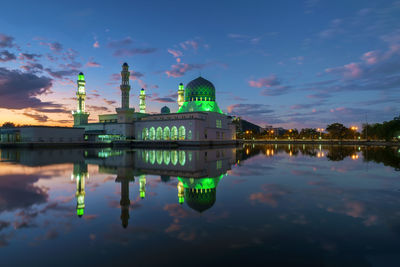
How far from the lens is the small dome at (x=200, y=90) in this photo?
61.2 meters

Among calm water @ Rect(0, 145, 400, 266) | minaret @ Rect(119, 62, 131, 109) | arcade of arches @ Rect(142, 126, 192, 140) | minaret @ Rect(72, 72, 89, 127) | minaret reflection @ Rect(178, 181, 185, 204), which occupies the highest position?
minaret @ Rect(119, 62, 131, 109)

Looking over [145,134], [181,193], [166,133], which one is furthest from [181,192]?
[145,134]

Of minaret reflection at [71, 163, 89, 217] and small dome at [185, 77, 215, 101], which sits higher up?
small dome at [185, 77, 215, 101]

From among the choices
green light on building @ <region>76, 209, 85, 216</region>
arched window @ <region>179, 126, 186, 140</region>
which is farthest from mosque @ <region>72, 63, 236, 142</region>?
green light on building @ <region>76, 209, 85, 216</region>

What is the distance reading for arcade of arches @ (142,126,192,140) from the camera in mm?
55338

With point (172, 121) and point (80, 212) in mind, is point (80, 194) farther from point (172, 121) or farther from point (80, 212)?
point (172, 121)

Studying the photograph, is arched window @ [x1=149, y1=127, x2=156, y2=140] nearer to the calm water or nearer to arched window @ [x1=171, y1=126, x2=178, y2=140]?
arched window @ [x1=171, y1=126, x2=178, y2=140]

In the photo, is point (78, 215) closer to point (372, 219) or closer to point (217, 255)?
point (217, 255)

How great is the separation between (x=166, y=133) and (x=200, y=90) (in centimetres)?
1273

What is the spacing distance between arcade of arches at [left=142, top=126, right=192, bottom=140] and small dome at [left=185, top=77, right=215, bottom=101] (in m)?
9.41

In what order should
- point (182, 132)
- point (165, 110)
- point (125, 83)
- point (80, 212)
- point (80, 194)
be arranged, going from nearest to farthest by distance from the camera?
point (80, 212) < point (80, 194) < point (182, 132) < point (125, 83) < point (165, 110)

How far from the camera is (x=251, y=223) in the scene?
18.3 feet

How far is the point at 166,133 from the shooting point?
2330 inches

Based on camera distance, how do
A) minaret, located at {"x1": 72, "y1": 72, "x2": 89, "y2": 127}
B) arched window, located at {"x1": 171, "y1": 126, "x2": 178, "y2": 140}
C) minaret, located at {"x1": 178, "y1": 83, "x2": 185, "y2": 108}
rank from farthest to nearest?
1. minaret, located at {"x1": 178, "y1": 83, "x2": 185, "y2": 108}
2. minaret, located at {"x1": 72, "y1": 72, "x2": 89, "y2": 127}
3. arched window, located at {"x1": 171, "y1": 126, "x2": 178, "y2": 140}
